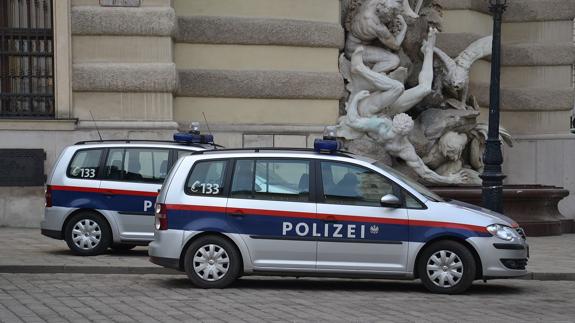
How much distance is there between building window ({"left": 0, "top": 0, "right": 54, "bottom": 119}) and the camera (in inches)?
777

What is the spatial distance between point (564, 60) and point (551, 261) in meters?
10.2

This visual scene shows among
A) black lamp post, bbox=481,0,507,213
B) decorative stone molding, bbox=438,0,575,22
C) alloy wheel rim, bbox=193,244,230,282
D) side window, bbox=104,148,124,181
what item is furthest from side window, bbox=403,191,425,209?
decorative stone molding, bbox=438,0,575,22

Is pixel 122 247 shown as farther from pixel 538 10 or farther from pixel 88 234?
pixel 538 10

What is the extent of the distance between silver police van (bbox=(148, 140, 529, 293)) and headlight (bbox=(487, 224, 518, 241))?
1 cm

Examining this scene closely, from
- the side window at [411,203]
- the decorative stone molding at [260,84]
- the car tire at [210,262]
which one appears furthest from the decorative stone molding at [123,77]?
the side window at [411,203]

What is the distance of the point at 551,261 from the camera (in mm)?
16141

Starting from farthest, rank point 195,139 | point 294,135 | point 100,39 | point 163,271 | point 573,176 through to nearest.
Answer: point 573,176
point 294,135
point 100,39
point 195,139
point 163,271

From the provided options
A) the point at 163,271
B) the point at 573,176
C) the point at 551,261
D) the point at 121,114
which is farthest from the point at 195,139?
the point at 573,176

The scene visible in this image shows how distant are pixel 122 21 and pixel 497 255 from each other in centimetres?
964

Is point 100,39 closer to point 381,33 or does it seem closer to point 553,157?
point 381,33

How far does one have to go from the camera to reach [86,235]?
15.4 m

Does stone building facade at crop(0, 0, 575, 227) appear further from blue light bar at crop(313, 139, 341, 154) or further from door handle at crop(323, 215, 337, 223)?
door handle at crop(323, 215, 337, 223)

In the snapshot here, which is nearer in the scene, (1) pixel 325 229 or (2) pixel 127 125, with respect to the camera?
(1) pixel 325 229

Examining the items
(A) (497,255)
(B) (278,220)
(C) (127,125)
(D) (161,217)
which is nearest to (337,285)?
(B) (278,220)
